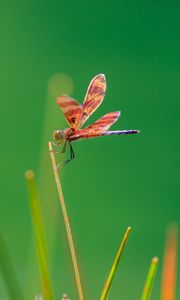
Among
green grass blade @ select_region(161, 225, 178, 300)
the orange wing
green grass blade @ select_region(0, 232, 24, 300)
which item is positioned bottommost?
green grass blade @ select_region(161, 225, 178, 300)

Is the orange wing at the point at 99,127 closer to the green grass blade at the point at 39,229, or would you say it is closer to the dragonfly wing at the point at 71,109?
the dragonfly wing at the point at 71,109

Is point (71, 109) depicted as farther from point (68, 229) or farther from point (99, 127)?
point (68, 229)

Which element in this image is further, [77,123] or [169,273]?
[77,123]

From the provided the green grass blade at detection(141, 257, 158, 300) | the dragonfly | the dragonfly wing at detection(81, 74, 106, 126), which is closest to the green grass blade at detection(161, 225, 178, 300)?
the green grass blade at detection(141, 257, 158, 300)

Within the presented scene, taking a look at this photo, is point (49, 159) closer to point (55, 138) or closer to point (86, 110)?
point (55, 138)

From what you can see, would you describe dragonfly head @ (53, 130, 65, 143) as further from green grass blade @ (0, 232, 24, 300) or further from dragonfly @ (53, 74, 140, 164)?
green grass blade @ (0, 232, 24, 300)

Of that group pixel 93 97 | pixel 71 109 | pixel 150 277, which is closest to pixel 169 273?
pixel 150 277
